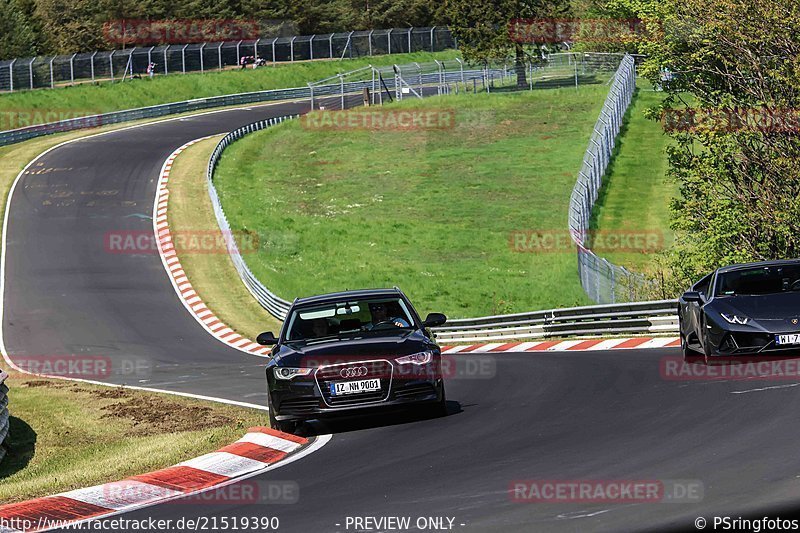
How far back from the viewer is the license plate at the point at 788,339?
49.6 ft

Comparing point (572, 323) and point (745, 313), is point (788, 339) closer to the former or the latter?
point (745, 313)

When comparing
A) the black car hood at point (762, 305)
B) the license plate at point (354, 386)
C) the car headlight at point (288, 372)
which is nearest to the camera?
the license plate at point (354, 386)

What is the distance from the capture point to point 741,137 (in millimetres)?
31344

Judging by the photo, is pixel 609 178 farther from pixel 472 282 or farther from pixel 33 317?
pixel 33 317

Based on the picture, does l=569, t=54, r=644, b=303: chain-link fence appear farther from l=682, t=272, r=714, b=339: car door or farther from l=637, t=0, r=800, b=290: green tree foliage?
l=682, t=272, r=714, b=339: car door

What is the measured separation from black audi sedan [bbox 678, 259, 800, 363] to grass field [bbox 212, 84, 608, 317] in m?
20.7

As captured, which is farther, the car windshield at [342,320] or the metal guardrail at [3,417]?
the metal guardrail at [3,417]

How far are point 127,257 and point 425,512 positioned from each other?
3706 centimetres

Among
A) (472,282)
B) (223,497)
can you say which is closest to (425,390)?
(223,497)

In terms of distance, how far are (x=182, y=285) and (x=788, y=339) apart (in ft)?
90.9

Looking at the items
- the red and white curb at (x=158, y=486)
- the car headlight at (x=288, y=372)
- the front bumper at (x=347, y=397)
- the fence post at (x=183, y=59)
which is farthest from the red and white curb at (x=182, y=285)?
the fence post at (x=183, y=59)

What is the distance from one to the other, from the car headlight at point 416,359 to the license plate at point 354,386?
1.08 ft

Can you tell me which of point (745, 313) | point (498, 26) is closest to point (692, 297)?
point (745, 313)

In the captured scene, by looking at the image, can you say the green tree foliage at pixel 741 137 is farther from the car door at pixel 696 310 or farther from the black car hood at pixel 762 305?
the black car hood at pixel 762 305
